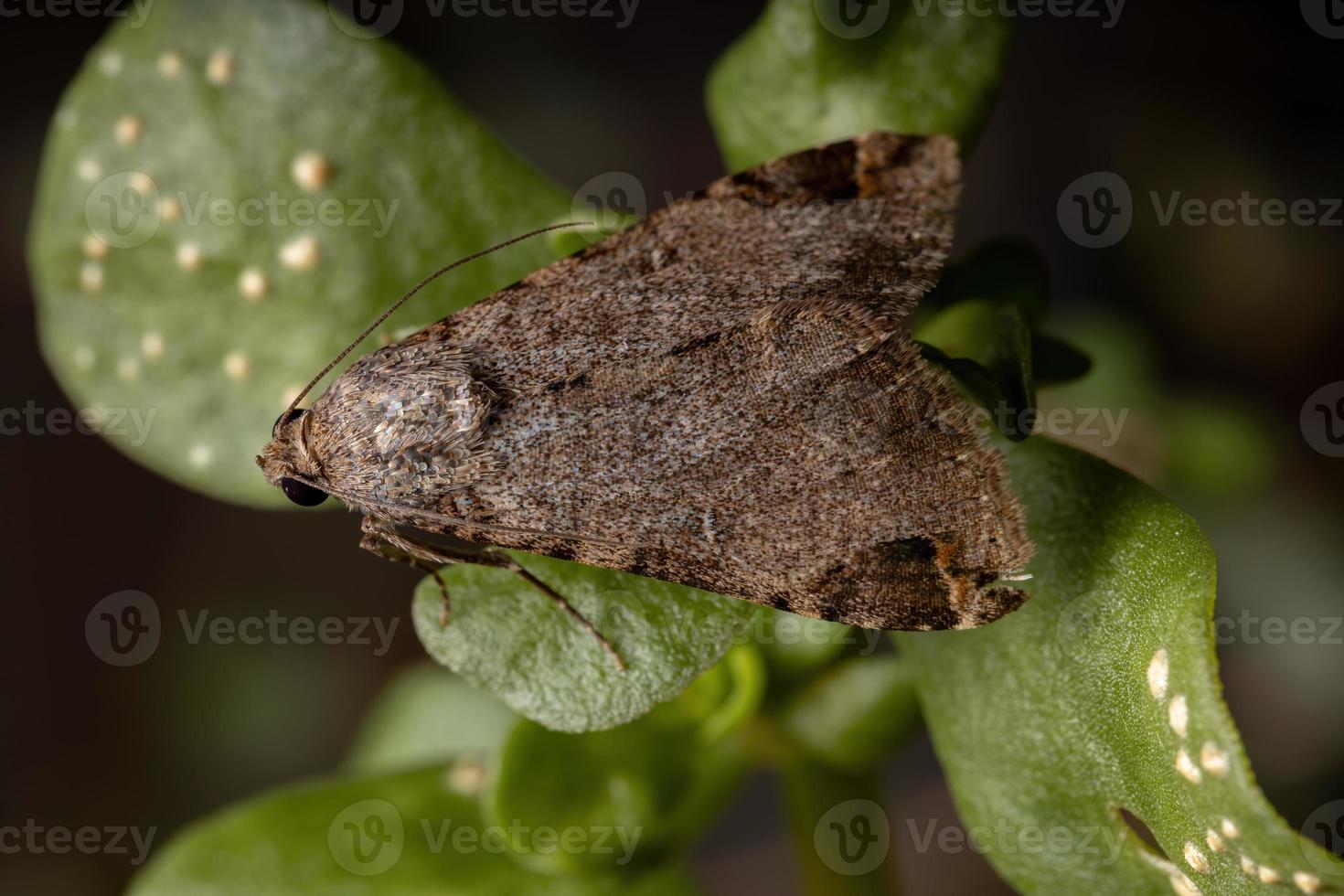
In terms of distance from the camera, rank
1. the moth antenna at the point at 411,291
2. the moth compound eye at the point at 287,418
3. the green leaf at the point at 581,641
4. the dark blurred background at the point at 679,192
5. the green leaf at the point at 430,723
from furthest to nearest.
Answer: the dark blurred background at the point at 679,192
the green leaf at the point at 430,723
the moth compound eye at the point at 287,418
the moth antenna at the point at 411,291
the green leaf at the point at 581,641

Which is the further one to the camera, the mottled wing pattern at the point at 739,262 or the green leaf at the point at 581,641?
the mottled wing pattern at the point at 739,262

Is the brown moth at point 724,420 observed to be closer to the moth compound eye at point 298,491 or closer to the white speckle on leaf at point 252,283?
the moth compound eye at point 298,491

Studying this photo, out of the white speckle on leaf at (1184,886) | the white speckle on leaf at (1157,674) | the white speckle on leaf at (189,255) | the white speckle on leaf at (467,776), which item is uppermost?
the white speckle on leaf at (189,255)

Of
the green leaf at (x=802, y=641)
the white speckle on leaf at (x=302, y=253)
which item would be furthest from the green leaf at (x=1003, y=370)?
the white speckle on leaf at (x=302, y=253)

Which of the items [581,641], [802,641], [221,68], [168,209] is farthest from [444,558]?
[221,68]

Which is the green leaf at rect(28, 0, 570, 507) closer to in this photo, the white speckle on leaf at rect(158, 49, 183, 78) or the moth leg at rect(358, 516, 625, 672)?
the white speckle on leaf at rect(158, 49, 183, 78)

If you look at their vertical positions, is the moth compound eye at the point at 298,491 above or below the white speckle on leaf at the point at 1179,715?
below
